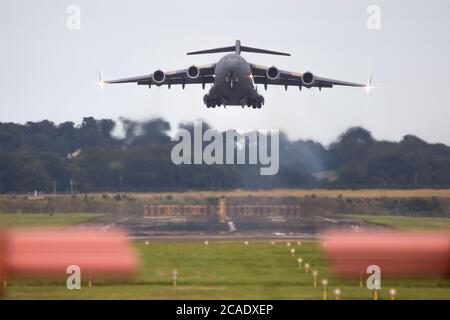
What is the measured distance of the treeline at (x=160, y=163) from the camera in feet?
129

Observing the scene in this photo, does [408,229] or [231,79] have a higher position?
[231,79]

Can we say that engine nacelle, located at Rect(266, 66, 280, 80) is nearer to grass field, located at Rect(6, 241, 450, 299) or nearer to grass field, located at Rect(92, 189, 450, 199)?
grass field, located at Rect(92, 189, 450, 199)

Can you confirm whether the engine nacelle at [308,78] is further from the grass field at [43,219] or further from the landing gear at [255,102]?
the grass field at [43,219]

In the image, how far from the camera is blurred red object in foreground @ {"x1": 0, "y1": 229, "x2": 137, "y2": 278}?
81.4 ft

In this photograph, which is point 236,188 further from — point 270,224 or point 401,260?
point 401,260

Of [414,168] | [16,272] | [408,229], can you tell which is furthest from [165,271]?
[414,168]

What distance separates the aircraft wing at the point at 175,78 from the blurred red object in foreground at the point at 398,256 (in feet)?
49.3

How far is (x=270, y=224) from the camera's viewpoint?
39.4m

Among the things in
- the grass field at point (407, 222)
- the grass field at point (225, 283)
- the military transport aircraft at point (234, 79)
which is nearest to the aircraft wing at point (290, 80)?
the military transport aircraft at point (234, 79)

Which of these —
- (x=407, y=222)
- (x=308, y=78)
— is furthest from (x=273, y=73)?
(x=407, y=222)

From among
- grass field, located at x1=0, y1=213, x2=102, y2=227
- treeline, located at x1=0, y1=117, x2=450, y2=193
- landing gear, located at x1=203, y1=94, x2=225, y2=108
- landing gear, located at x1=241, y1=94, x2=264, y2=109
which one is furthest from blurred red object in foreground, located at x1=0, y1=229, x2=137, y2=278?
landing gear, located at x1=241, y1=94, x2=264, y2=109

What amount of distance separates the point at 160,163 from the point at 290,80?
7.06 m

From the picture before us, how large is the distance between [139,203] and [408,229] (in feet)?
38.6

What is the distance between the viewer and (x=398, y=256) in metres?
25.6
